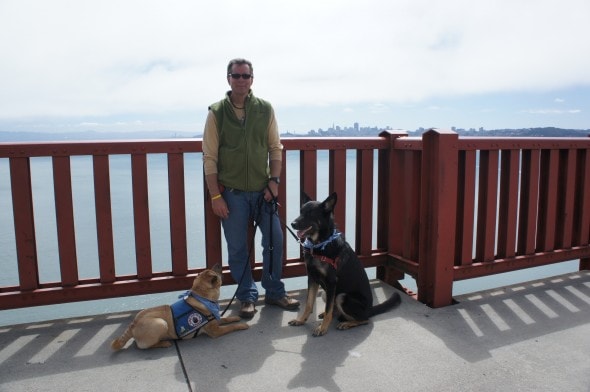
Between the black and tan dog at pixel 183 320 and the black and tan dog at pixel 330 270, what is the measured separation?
0.71m

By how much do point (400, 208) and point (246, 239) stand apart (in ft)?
5.63

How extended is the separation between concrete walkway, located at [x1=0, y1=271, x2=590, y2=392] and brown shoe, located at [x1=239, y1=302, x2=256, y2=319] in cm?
7

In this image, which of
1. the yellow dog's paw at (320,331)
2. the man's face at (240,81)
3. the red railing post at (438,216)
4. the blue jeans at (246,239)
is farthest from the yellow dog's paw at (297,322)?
the man's face at (240,81)

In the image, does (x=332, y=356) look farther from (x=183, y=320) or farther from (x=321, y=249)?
(x=183, y=320)

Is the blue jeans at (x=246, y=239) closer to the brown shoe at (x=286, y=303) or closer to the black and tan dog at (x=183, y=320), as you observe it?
the brown shoe at (x=286, y=303)

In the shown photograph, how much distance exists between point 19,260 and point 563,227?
5426 millimetres

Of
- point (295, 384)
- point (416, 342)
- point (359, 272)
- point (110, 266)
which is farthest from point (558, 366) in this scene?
point (110, 266)

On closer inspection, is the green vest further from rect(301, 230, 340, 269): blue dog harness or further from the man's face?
rect(301, 230, 340, 269): blue dog harness

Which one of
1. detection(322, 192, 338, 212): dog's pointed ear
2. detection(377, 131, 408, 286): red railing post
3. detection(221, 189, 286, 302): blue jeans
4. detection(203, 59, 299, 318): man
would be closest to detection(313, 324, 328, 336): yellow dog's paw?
detection(203, 59, 299, 318): man

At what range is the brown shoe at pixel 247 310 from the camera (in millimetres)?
4180

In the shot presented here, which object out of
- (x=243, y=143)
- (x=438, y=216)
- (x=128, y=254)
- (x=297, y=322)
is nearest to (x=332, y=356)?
(x=297, y=322)

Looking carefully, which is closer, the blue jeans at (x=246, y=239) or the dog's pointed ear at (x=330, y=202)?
the dog's pointed ear at (x=330, y=202)

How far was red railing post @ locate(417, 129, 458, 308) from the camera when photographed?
4.27 metres

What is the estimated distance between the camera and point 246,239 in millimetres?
4340
